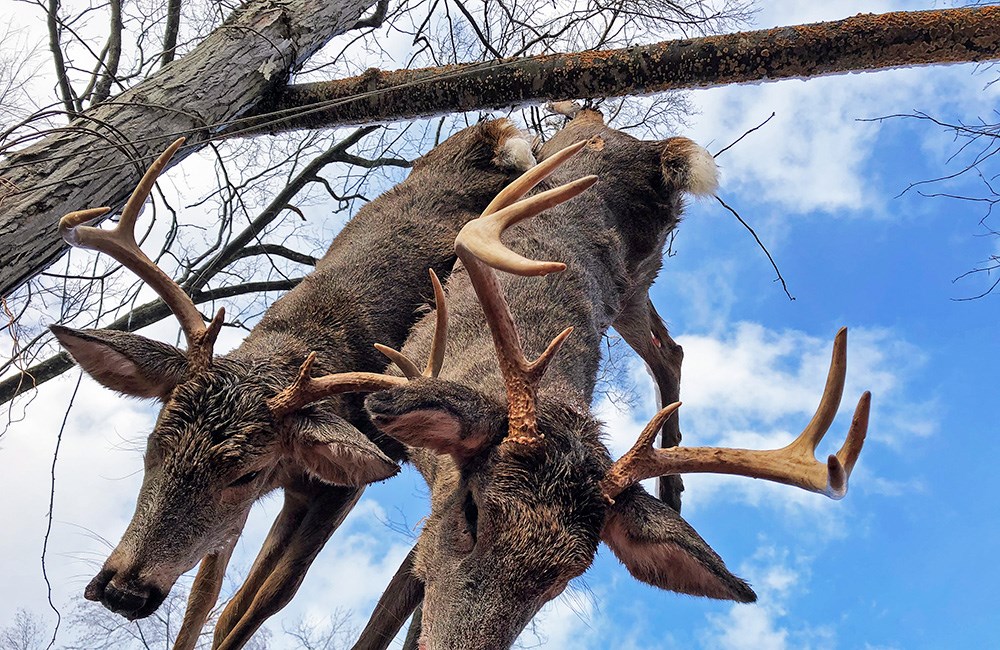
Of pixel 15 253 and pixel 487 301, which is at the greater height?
pixel 487 301

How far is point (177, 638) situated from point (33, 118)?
2496mm

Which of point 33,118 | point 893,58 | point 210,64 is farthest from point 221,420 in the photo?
point 893,58

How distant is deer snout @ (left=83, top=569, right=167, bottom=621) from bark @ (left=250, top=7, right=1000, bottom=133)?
2.03 m

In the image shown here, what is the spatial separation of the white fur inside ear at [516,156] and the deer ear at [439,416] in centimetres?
239

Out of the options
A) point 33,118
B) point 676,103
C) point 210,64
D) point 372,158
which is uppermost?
point 676,103

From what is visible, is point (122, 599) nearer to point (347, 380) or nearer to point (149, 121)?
point (347, 380)

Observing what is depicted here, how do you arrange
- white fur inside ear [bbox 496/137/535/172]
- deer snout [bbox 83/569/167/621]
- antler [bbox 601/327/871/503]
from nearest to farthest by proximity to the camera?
antler [bbox 601/327/871/503] → deer snout [bbox 83/569/167/621] → white fur inside ear [bbox 496/137/535/172]

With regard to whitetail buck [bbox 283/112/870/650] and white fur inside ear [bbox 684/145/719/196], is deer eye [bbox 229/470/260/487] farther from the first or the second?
white fur inside ear [bbox 684/145/719/196]

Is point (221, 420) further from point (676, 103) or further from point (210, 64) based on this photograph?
point (676, 103)

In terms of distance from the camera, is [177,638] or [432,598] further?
[177,638]

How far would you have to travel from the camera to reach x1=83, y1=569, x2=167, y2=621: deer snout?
3.03m

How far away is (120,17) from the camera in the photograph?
584cm

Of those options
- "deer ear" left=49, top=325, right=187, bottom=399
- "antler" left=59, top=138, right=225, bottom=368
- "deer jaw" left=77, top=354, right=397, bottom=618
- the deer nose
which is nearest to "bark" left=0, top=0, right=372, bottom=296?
"antler" left=59, top=138, right=225, bottom=368

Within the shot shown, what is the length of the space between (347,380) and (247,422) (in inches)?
16.4
